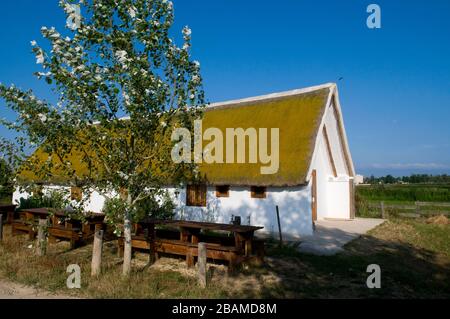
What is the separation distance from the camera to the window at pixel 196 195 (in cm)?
1539

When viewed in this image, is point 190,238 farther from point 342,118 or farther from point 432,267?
point 342,118

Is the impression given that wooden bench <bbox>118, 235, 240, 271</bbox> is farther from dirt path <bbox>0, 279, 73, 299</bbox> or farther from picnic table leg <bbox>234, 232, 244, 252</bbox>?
dirt path <bbox>0, 279, 73, 299</bbox>

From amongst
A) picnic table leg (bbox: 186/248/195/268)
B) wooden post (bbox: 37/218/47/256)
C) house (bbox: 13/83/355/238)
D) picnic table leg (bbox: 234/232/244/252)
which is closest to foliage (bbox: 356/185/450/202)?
house (bbox: 13/83/355/238)

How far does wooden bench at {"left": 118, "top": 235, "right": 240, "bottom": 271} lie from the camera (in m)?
8.16

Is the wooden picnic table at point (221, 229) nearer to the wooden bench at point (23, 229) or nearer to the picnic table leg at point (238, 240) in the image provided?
the picnic table leg at point (238, 240)

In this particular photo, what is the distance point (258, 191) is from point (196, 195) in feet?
10.1

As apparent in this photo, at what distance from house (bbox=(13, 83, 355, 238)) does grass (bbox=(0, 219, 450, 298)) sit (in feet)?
8.07

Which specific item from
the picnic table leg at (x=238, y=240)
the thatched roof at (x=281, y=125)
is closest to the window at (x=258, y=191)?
the thatched roof at (x=281, y=125)

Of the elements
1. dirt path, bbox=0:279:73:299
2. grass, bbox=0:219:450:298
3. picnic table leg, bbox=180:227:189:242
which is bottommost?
dirt path, bbox=0:279:73:299

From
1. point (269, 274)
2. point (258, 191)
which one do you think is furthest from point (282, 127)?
point (269, 274)

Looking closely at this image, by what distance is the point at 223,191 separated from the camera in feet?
49.2

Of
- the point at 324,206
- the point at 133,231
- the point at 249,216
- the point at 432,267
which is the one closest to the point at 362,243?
the point at 432,267
